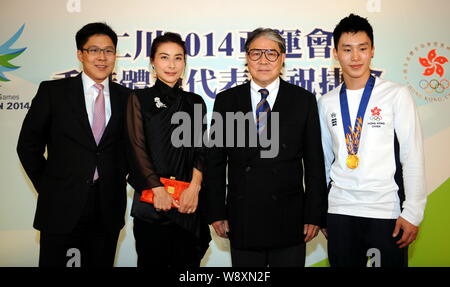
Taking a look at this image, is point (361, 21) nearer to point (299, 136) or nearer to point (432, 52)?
point (299, 136)

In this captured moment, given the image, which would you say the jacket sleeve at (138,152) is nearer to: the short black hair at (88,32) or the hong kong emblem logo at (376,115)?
the short black hair at (88,32)

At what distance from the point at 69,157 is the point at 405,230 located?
2134 millimetres

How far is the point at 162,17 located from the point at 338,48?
7.26ft

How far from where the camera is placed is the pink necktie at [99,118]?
250 cm

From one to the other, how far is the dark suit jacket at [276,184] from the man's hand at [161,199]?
0.28 m

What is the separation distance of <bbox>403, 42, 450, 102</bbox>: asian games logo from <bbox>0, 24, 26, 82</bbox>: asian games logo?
13.8ft

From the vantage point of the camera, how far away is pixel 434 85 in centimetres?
406

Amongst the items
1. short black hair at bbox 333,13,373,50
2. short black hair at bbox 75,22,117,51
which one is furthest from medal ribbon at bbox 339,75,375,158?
short black hair at bbox 75,22,117,51

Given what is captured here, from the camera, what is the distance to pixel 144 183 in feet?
7.30

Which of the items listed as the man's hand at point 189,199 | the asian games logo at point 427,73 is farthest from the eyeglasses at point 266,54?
the asian games logo at point 427,73

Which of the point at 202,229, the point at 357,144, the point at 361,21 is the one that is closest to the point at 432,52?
the point at 361,21

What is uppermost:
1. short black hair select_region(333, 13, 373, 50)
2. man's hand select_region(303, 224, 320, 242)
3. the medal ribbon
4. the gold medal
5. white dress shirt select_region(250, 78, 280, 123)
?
short black hair select_region(333, 13, 373, 50)

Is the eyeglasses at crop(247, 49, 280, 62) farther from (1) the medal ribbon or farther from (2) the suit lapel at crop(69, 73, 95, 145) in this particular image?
(2) the suit lapel at crop(69, 73, 95, 145)

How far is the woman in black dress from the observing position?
2232mm
